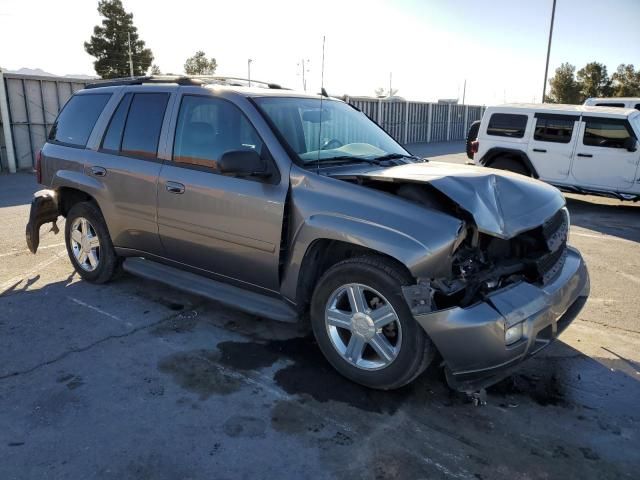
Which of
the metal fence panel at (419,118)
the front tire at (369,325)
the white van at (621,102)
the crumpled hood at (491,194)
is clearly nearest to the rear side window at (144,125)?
the crumpled hood at (491,194)

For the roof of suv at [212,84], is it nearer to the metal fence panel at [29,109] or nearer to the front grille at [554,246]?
the front grille at [554,246]

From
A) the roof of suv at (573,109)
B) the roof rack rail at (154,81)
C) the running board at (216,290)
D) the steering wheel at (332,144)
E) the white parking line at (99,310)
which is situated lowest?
the white parking line at (99,310)

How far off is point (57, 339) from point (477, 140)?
945cm

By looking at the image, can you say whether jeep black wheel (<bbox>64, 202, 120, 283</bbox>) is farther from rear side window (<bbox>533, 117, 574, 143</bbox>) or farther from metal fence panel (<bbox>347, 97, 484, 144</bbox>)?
metal fence panel (<bbox>347, 97, 484, 144</bbox>)

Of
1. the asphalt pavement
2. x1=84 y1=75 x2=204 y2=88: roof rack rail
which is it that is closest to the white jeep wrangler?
the asphalt pavement

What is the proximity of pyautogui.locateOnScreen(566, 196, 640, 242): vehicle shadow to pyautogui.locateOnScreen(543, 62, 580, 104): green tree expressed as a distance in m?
27.2

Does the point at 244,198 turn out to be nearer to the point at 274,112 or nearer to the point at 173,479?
the point at 274,112

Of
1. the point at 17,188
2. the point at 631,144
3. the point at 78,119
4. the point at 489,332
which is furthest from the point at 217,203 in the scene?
the point at 17,188

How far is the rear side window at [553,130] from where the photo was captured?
32.9 ft

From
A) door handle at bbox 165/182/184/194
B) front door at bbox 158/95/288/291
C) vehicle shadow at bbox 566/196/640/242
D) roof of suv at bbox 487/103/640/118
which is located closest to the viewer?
front door at bbox 158/95/288/291

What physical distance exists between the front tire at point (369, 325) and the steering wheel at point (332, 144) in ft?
3.49

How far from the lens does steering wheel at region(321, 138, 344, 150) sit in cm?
391

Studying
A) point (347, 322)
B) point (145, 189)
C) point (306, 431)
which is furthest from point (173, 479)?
point (145, 189)

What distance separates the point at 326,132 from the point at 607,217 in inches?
295
